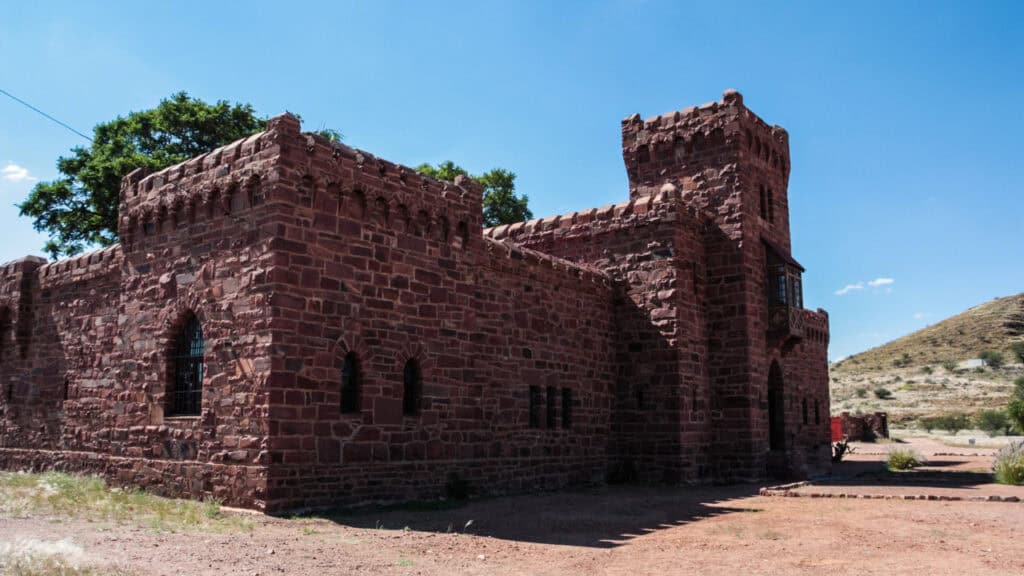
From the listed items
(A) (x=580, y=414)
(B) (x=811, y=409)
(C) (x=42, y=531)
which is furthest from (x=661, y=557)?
(B) (x=811, y=409)

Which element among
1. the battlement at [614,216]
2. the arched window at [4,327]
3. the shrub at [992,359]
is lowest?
the arched window at [4,327]

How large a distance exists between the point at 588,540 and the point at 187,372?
24.9 ft

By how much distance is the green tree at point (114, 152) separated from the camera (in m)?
28.8

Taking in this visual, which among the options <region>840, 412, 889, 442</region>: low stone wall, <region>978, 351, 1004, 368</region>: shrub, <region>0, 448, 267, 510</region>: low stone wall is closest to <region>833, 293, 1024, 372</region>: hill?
<region>978, 351, 1004, 368</region>: shrub

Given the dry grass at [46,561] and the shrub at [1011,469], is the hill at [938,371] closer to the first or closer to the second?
the shrub at [1011,469]

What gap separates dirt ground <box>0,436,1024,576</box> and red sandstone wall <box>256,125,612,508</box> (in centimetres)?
111

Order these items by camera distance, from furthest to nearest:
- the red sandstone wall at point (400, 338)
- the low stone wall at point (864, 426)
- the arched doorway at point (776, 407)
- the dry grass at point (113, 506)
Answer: the low stone wall at point (864, 426) → the arched doorway at point (776, 407) → the red sandstone wall at point (400, 338) → the dry grass at point (113, 506)

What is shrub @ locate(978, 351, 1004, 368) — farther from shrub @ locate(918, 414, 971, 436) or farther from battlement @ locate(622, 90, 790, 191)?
battlement @ locate(622, 90, 790, 191)

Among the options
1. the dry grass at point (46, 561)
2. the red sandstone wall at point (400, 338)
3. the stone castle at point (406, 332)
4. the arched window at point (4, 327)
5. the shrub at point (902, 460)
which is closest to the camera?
the dry grass at point (46, 561)

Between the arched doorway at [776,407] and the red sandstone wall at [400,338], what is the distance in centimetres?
648

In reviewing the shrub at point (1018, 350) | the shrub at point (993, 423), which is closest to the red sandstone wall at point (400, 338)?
the shrub at point (993, 423)

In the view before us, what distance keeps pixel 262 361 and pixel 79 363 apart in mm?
8866

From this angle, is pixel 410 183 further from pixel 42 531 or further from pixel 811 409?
pixel 811 409

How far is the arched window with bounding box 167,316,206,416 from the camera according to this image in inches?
529
